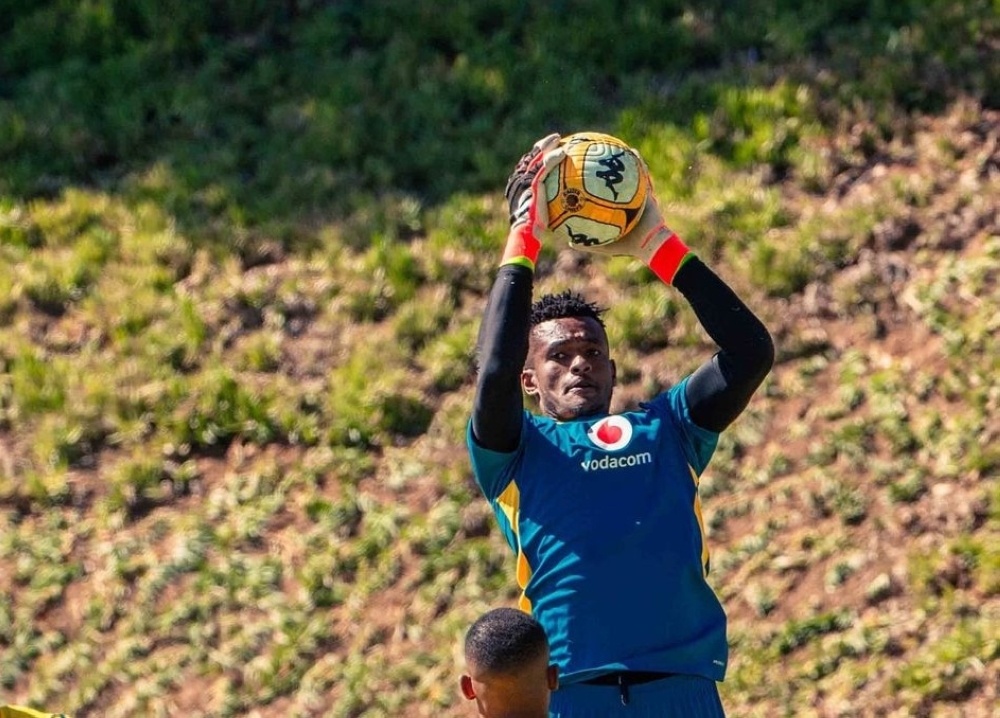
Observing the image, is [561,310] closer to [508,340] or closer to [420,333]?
[508,340]

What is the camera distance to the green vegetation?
8094 millimetres

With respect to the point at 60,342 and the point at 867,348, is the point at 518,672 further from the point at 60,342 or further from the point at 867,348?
the point at 60,342

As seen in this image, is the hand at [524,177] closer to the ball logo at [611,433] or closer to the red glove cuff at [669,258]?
the red glove cuff at [669,258]

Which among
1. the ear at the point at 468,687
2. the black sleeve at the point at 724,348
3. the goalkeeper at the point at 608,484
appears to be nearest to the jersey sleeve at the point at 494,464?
the goalkeeper at the point at 608,484

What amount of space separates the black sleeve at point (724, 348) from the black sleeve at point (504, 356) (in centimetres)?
50

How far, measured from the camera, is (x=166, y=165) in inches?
446

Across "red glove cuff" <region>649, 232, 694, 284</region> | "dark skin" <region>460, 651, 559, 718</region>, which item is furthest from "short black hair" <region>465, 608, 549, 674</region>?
"red glove cuff" <region>649, 232, 694, 284</region>

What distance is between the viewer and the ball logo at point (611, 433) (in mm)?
Result: 4797

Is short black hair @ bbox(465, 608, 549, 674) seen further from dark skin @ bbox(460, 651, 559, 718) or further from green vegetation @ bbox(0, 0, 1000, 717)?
green vegetation @ bbox(0, 0, 1000, 717)

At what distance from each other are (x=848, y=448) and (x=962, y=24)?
3.51 m

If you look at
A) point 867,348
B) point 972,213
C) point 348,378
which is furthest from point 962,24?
point 348,378

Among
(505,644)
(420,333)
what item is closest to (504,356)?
(505,644)

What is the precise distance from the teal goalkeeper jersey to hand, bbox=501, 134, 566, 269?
1.64ft

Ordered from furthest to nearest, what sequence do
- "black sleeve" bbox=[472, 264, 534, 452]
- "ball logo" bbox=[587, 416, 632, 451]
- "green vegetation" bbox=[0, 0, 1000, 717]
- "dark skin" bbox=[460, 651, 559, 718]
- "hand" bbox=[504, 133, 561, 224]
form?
"green vegetation" bbox=[0, 0, 1000, 717]
"hand" bbox=[504, 133, 561, 224]
"ball logo" bbox=[587, 416, 632, 451]
"black sleeve" bbox=[472, 264, 534, 452]
"dark skin" bbox=[460, 651, 559, 718]
